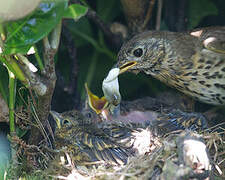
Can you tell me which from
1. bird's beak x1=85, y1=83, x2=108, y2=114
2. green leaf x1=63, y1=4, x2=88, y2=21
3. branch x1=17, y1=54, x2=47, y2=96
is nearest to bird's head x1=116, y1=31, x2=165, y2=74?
bird's beak x1=85, y1=83, x2=108, y2=114

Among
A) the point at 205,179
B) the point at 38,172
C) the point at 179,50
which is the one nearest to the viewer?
the point at 205,179

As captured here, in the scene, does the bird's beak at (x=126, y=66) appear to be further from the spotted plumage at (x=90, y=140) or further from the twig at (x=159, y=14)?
the twig at (x=159, y=14)

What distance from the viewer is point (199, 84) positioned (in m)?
3.73

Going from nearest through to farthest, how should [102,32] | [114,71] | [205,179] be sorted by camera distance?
[205,179] < [114,71] < [102,32]

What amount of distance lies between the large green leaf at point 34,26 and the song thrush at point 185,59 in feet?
3.42

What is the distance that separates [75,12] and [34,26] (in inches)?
11.3

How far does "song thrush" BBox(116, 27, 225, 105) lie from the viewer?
367 cm

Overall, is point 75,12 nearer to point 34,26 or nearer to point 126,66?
point 34,26

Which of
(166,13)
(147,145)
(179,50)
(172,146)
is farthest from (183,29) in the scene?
(172,146)

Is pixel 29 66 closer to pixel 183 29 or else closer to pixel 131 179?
pixel 131 179

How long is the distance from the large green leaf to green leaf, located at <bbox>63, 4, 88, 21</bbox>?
1.1 inches

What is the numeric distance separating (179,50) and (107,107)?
2.52ft

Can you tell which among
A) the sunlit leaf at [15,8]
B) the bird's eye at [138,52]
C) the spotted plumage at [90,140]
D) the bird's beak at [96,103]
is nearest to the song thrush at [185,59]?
the bird's eye at [138,52]

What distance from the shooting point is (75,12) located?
2693mm
